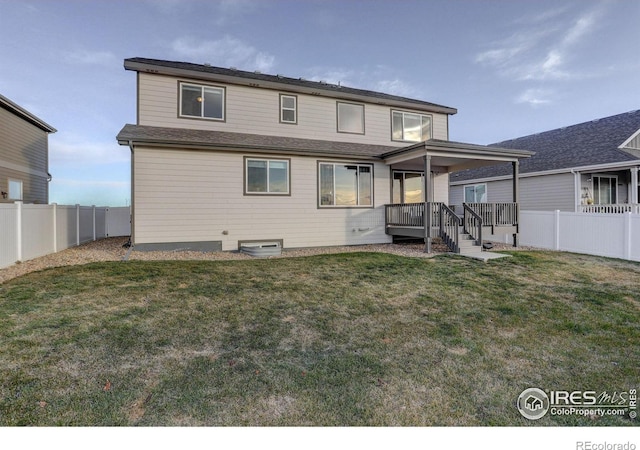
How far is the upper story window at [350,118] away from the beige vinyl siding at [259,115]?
20 cm

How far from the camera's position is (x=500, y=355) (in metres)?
3.36

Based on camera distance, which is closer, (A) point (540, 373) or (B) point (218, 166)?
(A) point (540, 373)

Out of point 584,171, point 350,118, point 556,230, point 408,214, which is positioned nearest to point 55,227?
point 350,118

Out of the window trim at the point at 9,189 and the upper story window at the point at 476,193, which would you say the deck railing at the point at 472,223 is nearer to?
the upper story window at the point at 476,193

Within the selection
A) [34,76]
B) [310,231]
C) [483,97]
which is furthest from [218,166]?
[483,97]

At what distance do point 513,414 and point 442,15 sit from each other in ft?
40.5

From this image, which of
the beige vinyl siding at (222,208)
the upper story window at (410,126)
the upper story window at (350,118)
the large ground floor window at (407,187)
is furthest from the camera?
the upper story window at (410,126)

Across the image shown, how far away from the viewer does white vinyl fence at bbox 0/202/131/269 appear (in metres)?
7.33

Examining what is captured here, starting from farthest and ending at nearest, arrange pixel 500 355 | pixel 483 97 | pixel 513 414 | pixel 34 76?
pixel 483 97 < pixel 34 76 < pixel 500 355 < pixel 513 414

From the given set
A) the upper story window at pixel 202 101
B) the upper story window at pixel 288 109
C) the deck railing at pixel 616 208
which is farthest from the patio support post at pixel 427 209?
the deck railing at pixel 616 208

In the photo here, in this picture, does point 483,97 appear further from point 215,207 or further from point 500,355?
point 500,355

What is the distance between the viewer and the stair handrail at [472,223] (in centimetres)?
1009


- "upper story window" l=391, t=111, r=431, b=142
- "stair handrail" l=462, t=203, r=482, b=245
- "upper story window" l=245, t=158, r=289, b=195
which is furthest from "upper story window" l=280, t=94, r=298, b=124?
"stair handrail" l=462, t=203, r=482, b=245

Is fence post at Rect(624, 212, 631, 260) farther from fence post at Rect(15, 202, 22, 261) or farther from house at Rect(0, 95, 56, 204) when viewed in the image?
house at Rect(0, 95, 56, 204)
